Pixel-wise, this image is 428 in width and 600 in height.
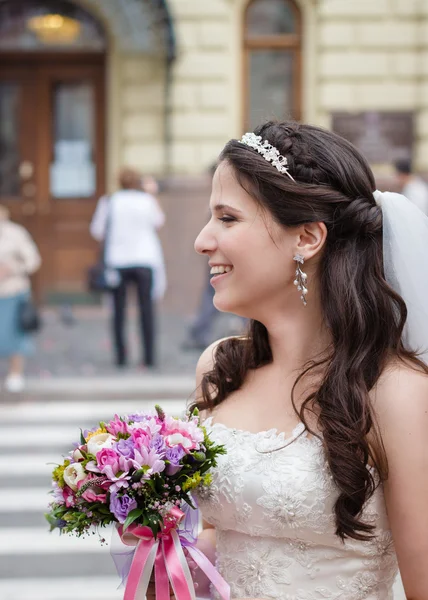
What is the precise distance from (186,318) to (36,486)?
6.75 metres

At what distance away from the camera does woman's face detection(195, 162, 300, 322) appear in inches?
93.8

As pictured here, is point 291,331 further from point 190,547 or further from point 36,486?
point 36,486

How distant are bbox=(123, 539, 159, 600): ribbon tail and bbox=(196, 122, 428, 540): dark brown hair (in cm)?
42

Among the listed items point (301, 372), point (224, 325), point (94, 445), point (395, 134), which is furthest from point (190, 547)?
point (395, 134)

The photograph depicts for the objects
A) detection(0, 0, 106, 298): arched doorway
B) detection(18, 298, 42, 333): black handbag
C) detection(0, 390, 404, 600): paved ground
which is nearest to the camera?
detection(0, 390, 404, 600): paved ground

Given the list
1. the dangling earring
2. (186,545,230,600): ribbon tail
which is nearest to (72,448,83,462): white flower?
(186,545,230,600): ribbon tail

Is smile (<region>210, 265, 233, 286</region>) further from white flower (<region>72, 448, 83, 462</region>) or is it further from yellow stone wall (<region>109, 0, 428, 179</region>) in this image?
yellow stone wall (<region>109, 0, 428, 179</region>)

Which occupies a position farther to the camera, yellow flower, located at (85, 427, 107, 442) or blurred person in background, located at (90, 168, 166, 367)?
blurred person in background, located at (90, 168, 166, 367)

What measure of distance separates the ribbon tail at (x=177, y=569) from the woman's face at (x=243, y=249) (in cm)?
56

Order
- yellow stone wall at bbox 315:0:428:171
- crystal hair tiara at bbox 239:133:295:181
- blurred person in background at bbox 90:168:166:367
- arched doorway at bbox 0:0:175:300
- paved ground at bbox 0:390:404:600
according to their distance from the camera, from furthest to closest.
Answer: arched doorway at bbox 0:0:175:300 < yellow stone wall at bbox 315:0:428:171 < blurred person in background at bbox 90:168:166:367 < paved ground at bbox 0:390:404:600 < crystal hair tiara at bbox 239:133:295:181

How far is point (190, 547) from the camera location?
2338 millimetres

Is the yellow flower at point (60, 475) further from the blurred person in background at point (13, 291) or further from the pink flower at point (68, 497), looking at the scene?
the blurred person in background at point (13, 291)

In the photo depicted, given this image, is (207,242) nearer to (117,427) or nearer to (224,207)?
(224,207)

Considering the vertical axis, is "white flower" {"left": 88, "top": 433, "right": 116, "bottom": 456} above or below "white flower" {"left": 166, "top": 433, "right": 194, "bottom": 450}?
below
